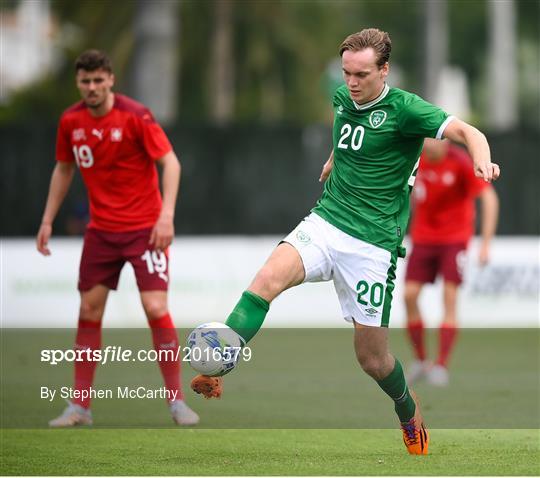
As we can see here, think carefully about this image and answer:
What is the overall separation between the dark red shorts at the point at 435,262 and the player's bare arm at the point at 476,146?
539cm

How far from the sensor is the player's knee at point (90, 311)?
971cm

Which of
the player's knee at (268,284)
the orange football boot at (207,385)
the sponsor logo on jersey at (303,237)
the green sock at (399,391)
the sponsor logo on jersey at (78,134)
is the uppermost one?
the sponsor logo on jersey at (78,134)

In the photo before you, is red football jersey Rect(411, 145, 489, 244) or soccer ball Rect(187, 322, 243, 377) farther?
red football jersey Rect(411, 145, 489, 244)

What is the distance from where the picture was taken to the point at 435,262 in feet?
43.1

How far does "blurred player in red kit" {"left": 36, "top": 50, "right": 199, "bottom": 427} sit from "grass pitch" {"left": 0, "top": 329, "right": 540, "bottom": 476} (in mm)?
553

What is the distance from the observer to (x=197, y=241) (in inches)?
736

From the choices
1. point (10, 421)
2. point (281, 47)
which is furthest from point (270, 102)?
point (10, 421)

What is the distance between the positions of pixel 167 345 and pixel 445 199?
14.0 ft

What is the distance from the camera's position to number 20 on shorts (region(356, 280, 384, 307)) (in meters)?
7.86

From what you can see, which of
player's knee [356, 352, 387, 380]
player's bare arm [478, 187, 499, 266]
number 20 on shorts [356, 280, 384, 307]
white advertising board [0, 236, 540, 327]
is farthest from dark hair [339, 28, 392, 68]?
white advertising board [0, 236, 540, 327]

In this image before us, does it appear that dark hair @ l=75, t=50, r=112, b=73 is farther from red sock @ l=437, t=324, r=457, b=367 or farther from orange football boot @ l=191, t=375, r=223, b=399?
red sock @ l=437, t=324, r=457, b=367

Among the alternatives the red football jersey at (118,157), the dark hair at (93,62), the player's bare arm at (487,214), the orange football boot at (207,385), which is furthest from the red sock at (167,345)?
the player's bare arm at (487,214)

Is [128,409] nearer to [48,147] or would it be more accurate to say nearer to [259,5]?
[48,147]

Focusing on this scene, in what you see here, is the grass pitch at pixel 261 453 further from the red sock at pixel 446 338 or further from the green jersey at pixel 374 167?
the red sock at pixel 446 338
